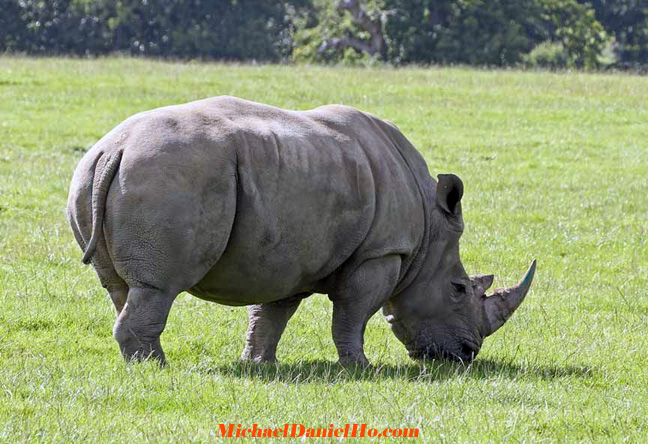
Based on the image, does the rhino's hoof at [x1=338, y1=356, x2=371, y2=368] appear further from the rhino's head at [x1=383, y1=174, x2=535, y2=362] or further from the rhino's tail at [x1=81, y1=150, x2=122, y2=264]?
the rhino's tail at [x1=81, y1=150, x2=122, y2=264]

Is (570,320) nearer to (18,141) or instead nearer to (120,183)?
(120,183)

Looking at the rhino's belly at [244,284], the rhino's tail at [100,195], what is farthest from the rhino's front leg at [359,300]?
the rhino's tail at [100,195]

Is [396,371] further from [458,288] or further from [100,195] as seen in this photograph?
[100,195]

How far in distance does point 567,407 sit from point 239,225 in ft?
7.63

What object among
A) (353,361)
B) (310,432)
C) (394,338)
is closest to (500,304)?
(394,338)

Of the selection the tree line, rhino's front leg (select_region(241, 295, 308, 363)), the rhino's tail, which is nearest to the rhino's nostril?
rhino's front leg (select_region(241, 295, 308, 363))

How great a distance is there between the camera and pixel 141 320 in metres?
7.45

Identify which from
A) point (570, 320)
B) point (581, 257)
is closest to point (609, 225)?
point (581, 257)

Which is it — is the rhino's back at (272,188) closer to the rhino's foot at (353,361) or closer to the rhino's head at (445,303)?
the rhino's head at (445,303)

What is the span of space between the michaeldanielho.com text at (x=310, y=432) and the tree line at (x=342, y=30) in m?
45.5

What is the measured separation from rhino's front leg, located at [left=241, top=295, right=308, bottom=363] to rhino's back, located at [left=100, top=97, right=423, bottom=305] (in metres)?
0.47

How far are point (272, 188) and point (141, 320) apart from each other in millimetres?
1199

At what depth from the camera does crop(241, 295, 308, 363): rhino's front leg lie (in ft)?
29.4

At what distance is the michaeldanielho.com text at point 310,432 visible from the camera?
620 cm
